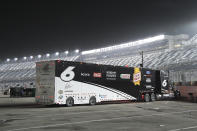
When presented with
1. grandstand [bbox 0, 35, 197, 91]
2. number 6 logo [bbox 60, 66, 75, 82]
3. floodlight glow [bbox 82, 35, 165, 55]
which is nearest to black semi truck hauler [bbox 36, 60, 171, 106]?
number 6 logo [bbox 60, 66, 75, 82]

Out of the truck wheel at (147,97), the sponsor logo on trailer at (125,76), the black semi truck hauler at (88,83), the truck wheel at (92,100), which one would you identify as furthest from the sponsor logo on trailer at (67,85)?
the truck wheel at (147,97)

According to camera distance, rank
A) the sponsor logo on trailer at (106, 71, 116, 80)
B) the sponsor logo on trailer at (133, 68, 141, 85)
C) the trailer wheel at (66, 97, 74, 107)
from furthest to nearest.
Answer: the sponsor logo on trailer at (133, 68, 141, 85), the sponsor logo on trailer at (106, 71, 116, 80), the trailer wheel at (66, 97, 74, 107)

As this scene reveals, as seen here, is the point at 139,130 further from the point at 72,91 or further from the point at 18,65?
the point at 18,65

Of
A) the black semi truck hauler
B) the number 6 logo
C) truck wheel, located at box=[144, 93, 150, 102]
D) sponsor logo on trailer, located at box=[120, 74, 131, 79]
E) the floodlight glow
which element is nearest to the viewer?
the black semi truck hauler

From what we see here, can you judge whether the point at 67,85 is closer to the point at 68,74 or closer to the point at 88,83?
the point at 68,74

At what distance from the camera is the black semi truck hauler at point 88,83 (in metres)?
21.0

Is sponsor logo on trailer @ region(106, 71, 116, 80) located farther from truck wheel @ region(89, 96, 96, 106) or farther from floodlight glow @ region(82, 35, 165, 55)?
floodlight glow @ region(82, 35, 165, 55)

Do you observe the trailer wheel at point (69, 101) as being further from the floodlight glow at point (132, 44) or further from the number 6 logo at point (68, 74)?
the floodlight glow at point (132, 44)

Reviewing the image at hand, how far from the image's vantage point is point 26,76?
11538 centimetres

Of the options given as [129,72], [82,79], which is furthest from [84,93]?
[129,72]

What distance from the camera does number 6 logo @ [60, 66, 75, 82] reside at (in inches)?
839

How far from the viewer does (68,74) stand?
2170 cm

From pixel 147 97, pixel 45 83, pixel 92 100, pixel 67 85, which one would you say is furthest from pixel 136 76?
pixel 45 83

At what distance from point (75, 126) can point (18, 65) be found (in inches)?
5330
